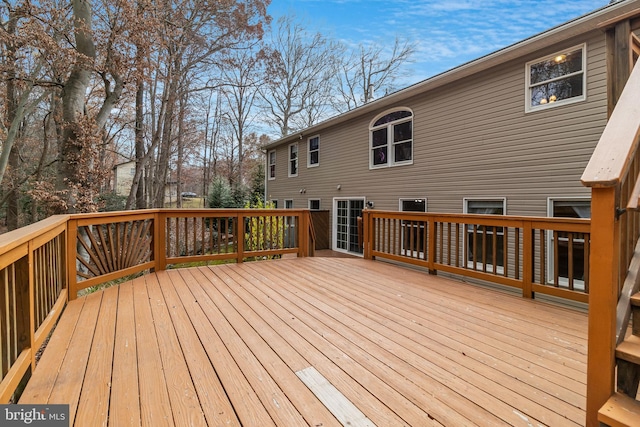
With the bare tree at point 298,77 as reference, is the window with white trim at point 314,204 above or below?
below

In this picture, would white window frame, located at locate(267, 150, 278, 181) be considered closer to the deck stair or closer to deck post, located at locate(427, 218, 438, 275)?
deck post, located at locate(427, 218, 438, 275)

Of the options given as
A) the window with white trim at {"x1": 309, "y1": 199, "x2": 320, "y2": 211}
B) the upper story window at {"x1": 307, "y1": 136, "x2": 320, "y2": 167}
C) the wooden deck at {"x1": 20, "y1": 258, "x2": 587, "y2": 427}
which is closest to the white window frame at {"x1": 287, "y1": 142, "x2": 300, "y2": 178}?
the upper story window at {"x1": 307, "y1": 136, "x2": 320, "y2": 167}

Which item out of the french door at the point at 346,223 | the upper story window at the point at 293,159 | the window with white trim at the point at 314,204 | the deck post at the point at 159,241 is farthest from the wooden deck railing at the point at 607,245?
the upper story window at the point at 293,159

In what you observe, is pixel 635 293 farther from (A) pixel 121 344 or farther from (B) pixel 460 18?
(B) pixel 460 18

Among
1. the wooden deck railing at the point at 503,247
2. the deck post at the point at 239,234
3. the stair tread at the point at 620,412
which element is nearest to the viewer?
the stair tread at the point at 620,412

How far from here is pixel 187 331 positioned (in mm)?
2377

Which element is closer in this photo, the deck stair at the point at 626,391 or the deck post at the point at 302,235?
the deck stair at the point at 626,391

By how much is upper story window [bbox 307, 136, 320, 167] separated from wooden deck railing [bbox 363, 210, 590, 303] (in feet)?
20.3

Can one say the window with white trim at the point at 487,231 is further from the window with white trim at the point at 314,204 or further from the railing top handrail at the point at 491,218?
the window with white trim at the point at 314,204

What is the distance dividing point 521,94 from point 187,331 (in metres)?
6.44

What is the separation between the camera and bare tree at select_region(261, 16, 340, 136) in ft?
56.2

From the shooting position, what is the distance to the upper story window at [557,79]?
191 inches

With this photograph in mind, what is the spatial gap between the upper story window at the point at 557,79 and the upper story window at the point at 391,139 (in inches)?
104

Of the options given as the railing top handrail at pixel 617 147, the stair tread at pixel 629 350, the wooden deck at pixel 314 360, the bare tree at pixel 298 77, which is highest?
the bare tree at pixel 298 77
